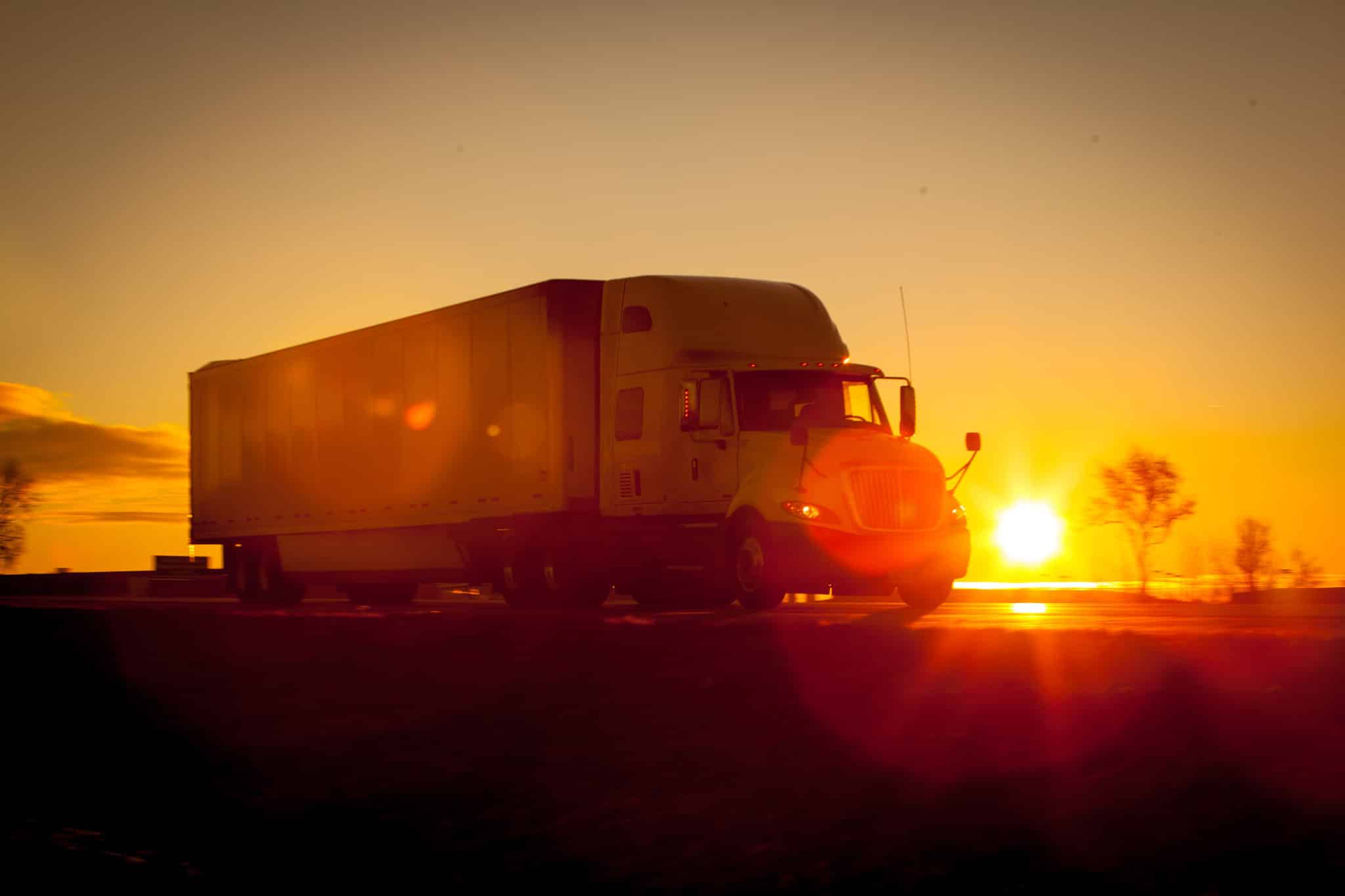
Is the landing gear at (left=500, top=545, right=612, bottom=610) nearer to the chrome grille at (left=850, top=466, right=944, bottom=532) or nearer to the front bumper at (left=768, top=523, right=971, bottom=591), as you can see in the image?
the front bumper at (left=768, top=523, right=971, bottom=591)

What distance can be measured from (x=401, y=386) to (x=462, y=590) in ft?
94.6

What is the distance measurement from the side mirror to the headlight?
2.47 metres

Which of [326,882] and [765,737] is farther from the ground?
Answer: [765,737]

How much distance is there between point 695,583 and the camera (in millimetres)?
25156

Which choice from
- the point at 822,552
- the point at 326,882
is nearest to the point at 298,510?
the point at 822,552

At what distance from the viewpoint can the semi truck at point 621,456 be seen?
23562mm

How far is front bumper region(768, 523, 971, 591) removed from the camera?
22.9 m

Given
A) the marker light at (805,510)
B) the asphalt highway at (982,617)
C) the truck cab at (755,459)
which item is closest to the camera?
the asphalt highway at (982,617)

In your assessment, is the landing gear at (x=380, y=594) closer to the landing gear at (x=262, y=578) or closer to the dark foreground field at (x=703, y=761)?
the landing gear at (x=262, y=578)

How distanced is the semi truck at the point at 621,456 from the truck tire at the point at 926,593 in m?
0.04

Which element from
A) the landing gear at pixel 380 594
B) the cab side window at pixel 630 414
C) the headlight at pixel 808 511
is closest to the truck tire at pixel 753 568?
the headlight at pixel 808 511

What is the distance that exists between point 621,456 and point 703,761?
1254 centimetres

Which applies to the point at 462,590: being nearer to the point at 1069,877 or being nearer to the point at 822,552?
the point at 822,552

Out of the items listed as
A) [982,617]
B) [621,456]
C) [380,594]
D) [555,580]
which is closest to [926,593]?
[982,617]
